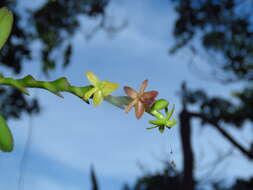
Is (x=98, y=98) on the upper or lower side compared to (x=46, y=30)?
lower

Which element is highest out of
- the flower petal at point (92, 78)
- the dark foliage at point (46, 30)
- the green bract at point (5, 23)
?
the dark foliage at point (46, 30)

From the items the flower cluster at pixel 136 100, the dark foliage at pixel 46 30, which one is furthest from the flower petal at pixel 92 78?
the dark foliage at pixel 46 30

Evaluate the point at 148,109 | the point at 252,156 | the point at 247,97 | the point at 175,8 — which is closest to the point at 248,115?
the point at 247,97

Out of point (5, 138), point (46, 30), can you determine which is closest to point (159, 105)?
point (5, 138)

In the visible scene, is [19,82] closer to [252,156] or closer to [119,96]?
[119,96]

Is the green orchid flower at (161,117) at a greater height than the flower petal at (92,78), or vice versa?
the flower petal at (92,78)

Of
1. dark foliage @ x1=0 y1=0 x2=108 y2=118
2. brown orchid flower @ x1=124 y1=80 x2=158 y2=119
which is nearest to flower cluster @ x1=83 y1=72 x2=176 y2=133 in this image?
brown orchid flower @ x1=124 y1=80 x2=158 y2=119

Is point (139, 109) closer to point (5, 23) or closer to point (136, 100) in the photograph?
point (136, 100)

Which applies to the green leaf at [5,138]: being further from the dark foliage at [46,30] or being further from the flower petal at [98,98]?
the dark foliage at [46,30]
